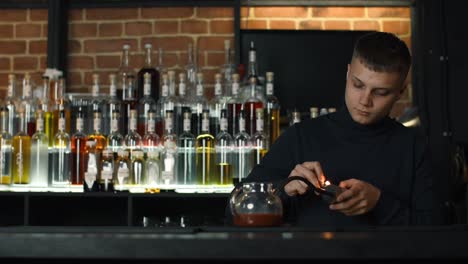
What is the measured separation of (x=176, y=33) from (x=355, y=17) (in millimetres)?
846

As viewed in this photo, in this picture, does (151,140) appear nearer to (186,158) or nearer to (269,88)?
(186,158)

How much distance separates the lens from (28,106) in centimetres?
339

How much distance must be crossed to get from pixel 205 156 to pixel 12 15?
129 cm

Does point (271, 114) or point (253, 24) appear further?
point (253, 24)

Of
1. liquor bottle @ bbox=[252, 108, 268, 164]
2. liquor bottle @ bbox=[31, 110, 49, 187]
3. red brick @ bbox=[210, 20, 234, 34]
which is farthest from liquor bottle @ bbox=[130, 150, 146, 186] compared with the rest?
red brick @ bbox=[210, 20, 234, 34]

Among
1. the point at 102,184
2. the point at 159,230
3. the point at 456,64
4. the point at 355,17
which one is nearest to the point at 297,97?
the point at 355,17

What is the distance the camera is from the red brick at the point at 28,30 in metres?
3.82

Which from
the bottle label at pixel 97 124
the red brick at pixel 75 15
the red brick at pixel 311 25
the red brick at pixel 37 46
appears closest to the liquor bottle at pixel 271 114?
the red brick at pixel 311 25

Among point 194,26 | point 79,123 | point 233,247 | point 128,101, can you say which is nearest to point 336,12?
point 194,26

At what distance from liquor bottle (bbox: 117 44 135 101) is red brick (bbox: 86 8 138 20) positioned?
0.23 m

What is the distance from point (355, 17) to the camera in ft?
12.5

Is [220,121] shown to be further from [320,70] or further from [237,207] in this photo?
[237,207]

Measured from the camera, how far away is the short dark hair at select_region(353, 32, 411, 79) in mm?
1880

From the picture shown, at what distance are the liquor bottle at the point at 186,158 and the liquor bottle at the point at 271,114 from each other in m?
0.32
